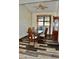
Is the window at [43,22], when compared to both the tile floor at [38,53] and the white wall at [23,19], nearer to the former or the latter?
the white wall at [23,19]

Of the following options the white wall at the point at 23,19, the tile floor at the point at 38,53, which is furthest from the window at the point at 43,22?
the tile floor at the point at 38,53

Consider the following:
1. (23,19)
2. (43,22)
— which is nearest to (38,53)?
(23,19)

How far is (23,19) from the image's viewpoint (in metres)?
10.6

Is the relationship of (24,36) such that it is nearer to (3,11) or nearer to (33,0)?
(33,0)

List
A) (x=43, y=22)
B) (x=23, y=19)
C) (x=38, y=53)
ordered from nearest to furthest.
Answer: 1. (x=38, y=53)
2. (x=23, y=19)
3. (x=43, y=22)

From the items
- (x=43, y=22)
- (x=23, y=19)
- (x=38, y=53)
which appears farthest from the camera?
(x=43, y=22)

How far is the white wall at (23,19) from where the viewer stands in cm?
1004

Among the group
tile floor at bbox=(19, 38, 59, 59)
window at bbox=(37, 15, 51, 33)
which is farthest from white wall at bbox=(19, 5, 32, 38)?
tile floor at bbox=(19, 38, 59, 59)

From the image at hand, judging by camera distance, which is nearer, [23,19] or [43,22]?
[23,19]

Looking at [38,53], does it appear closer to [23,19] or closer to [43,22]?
[23,19]

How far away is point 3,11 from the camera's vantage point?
50.0 inches
